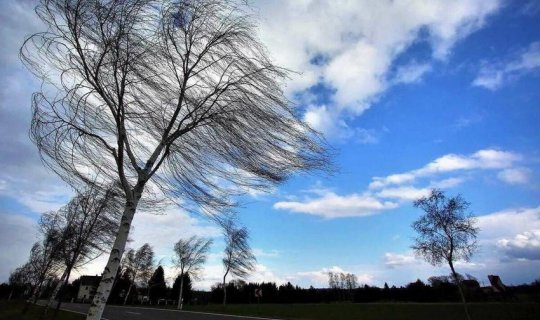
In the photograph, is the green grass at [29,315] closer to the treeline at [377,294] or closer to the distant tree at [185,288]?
the treeline at [377,294]

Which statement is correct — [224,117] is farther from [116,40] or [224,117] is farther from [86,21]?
[86,21]

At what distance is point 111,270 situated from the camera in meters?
5.74

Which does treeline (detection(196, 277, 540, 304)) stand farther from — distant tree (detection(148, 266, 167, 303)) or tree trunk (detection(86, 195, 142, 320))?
tree trunk (detection(86, 195, 142, 320))

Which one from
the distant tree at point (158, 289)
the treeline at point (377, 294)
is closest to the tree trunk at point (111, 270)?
the treeline at point (377, 294)

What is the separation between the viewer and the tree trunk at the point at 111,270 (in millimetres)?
5498

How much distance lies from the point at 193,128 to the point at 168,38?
5.70 feet

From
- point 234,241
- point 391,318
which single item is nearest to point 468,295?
point 391,318

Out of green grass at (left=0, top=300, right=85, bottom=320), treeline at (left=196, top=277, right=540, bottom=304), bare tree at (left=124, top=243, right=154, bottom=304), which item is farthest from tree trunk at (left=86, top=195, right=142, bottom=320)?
bare tree at (left=124, top=243, right=154, bottom=304)

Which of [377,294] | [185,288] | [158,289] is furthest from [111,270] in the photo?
[158,289]

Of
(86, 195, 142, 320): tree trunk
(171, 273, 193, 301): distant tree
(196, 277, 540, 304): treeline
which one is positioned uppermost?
(171, 273, 193, 301): distant tree

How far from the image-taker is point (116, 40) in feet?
21.0

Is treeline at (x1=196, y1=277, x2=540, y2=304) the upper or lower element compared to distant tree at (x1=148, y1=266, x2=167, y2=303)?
lower

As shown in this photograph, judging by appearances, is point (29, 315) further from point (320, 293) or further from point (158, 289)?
point (158, 289)

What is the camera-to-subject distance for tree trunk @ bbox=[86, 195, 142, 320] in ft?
18.0
